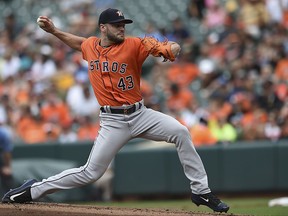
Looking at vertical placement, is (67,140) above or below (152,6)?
below

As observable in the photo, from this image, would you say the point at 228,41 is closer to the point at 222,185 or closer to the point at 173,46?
the point at 222,185

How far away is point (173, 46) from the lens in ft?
24.9

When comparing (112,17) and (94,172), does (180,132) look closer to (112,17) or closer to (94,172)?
(94,172)

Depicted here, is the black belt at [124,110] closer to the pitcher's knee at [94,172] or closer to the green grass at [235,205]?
the pitcher's knee at [94,172]

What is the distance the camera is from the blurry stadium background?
46.3ft

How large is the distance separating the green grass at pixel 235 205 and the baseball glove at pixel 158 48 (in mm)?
3021

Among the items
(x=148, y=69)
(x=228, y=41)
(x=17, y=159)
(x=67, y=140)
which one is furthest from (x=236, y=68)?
(x=17, y=159)

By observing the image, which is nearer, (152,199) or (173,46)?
(173,46)

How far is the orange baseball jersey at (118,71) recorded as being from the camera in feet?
25.7

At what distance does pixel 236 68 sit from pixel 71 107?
3.32 meters

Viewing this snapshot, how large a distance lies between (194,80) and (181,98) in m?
0.98

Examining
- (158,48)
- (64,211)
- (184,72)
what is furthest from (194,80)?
(64,211)

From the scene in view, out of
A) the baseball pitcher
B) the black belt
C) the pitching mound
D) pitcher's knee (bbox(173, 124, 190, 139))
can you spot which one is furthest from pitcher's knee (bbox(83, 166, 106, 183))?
pitcher's knee (bbox(173, 124, 190, 139))

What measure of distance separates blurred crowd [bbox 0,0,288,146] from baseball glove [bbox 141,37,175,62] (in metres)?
6.31
